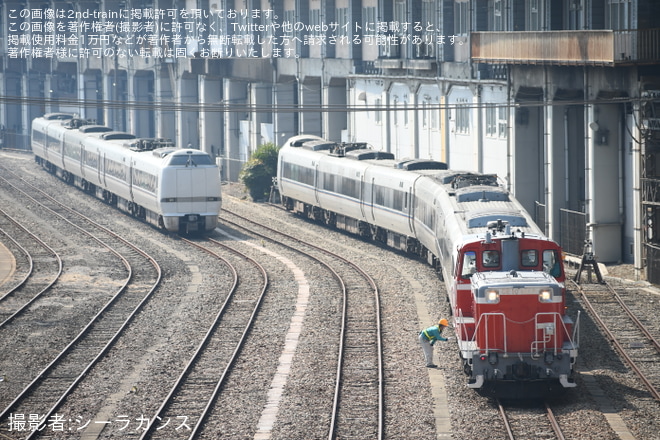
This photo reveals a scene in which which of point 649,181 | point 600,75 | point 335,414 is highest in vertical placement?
point 600,75

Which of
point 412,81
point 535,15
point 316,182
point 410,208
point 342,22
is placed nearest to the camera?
point 410,208

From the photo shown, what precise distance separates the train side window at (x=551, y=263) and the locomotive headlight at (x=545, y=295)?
186 cm

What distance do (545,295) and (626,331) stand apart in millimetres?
7396

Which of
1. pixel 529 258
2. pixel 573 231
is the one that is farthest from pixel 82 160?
pixel 529 258

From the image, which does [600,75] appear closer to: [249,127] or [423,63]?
[423,63]

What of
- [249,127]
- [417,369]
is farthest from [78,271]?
[249,127]

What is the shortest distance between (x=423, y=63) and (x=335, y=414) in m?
32.9

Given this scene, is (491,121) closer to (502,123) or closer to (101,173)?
(502,123)

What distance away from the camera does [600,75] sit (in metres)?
35.5

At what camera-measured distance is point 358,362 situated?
24.5 metres

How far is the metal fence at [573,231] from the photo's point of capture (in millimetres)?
38750

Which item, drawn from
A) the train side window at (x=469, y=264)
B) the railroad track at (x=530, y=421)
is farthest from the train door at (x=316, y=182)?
the railroad track at (x=530, y=421)

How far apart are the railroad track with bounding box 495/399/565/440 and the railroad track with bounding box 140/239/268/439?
17.8 feet

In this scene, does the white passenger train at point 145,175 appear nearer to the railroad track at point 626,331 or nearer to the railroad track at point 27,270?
the railroad track at point 27,270
